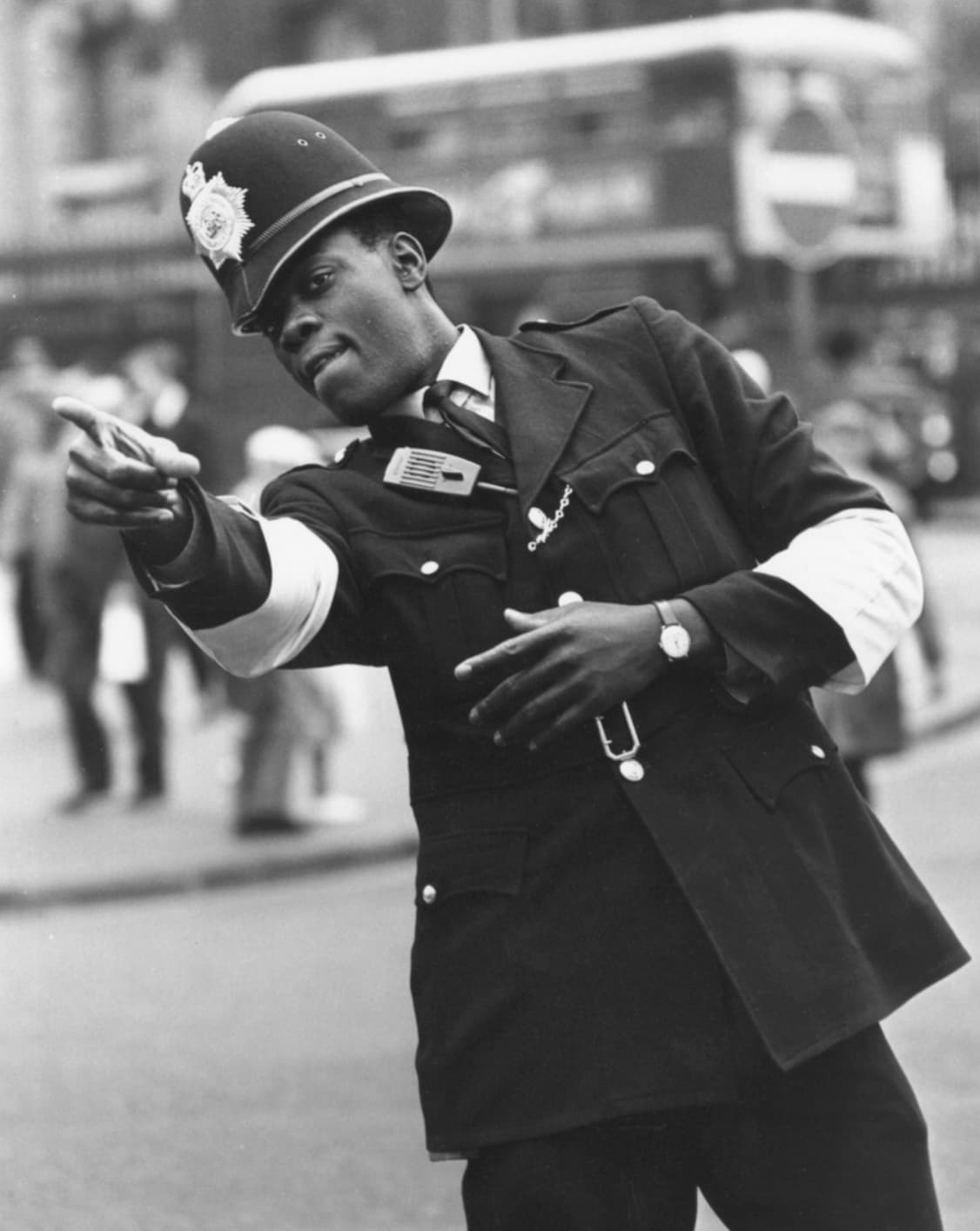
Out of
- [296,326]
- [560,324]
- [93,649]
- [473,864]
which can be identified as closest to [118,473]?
[296,326]

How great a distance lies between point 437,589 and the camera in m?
2.62

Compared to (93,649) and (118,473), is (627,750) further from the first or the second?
(93,649)

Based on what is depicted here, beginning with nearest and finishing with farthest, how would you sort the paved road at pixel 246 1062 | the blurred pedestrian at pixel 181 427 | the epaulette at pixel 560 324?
the epaulette at pixel 560 324 < the paved road at pixel 246 1062 < the blurred pedestrian at pixel 181 427

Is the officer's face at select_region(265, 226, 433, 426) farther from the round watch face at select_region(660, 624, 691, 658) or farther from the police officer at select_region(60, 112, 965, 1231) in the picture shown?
the round watch face at select_region(660, 624, 691, 658)

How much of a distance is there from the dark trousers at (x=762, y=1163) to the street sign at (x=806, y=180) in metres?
9.41

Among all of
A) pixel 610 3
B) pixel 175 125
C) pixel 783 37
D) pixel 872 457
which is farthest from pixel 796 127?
pixel 175 125

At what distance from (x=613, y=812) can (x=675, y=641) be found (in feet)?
0.66

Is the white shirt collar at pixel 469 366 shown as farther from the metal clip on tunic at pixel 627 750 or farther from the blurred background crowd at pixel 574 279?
the blurred background crowd at pixel 574 279

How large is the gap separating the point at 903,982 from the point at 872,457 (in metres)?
9.59

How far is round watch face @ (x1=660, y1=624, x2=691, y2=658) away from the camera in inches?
101

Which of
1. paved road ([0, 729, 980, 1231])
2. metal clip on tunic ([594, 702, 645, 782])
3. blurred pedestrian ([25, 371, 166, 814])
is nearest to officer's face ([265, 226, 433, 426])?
metal clip on tunic ([594, 702, 645, 782])

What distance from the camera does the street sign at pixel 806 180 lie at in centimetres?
1173

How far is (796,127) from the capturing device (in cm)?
1187

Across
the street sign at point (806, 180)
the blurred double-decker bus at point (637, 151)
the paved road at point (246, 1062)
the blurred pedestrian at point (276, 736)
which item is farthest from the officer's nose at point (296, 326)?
the blurred double-decker bus at point (637, 151)
